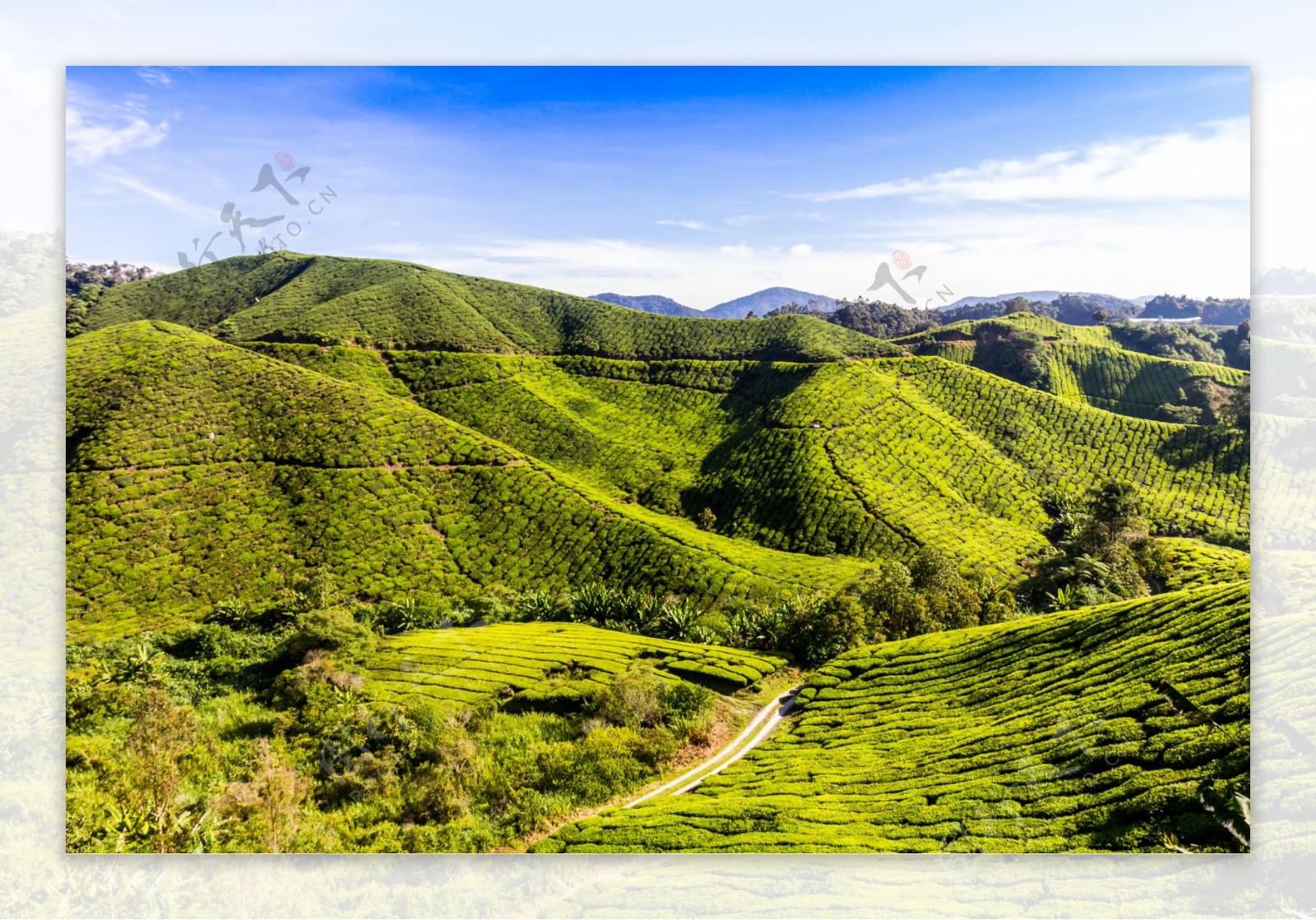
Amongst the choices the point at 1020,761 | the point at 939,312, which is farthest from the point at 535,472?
the point at 939,312

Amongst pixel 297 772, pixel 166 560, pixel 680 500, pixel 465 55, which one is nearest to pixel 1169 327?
pixel 680 500

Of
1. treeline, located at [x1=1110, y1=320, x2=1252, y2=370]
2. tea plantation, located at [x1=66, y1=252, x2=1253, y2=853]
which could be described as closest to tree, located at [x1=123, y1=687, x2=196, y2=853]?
tea plantation, located at [x1=66, y1=252, x2=1253, y2=853]

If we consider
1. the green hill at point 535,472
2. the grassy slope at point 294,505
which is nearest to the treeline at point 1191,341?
the green hill at point 535,472

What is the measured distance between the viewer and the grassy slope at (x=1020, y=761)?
9109 mm

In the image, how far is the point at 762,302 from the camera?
18.6 metres

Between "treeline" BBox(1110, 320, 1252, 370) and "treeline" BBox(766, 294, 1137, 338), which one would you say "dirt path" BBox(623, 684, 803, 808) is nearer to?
"treeline" BBox(766, 294, 1137, 338)

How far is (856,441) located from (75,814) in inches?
1046

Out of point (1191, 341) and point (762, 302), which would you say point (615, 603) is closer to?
point (762, 302)

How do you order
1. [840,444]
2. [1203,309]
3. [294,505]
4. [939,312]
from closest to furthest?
[1203,309] → [294,505] → [840,444] → [939,312]

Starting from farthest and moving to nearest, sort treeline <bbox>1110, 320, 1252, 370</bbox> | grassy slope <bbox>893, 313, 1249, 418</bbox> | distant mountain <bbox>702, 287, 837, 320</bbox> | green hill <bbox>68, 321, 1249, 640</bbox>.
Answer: grassy slope <bbox>893, 313, 1249, 418</bbox> → distant mountain <bbox>702, 287, 837, 320</bbox> → green hill <bbox>68, 321, 1249, 640</bbox> → treeline <bbox>1110, 320, 1252, 370</bbox>

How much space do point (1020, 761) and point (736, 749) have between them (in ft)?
16.5

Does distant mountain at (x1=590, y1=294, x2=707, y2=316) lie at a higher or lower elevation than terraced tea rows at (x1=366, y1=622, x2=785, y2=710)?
higher

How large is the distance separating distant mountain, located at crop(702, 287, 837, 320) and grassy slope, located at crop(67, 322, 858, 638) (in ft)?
23.8

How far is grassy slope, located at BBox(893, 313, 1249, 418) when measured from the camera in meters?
28.7
